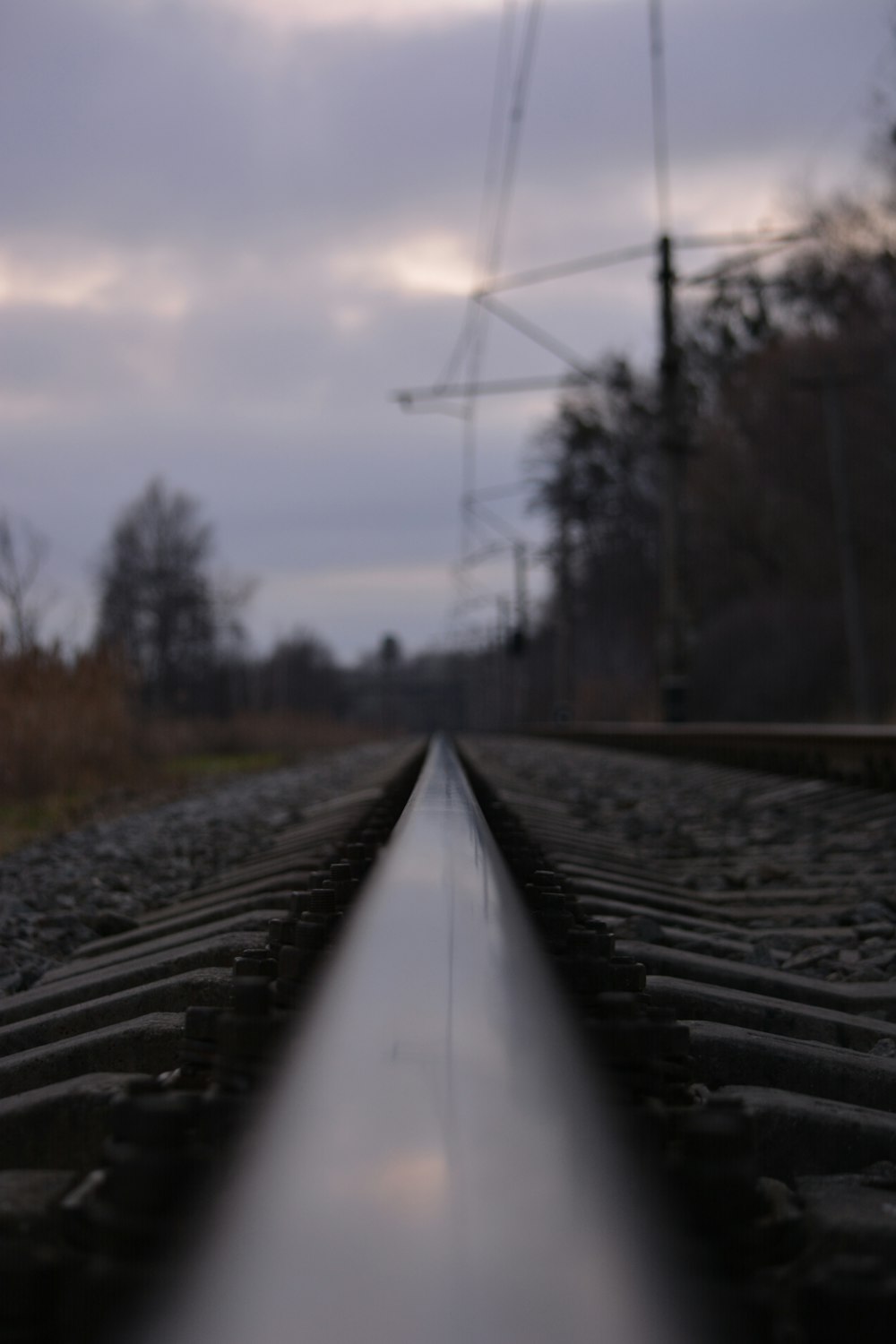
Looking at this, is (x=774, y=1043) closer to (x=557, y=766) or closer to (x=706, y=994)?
(x=706, y=994)

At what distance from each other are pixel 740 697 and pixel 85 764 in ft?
77.7

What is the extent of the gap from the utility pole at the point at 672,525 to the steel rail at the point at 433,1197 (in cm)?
1666

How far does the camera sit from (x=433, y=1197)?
116cm

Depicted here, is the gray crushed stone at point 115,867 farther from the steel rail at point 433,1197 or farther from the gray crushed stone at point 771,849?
the steel rail at point 433,1197

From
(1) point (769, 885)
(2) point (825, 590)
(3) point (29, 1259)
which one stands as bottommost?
(1) point (769, 885)

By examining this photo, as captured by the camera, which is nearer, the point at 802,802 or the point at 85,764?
the point at 802,802

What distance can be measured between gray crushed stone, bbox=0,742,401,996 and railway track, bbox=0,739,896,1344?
68 cm

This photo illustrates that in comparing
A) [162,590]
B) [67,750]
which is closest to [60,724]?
[67,750]

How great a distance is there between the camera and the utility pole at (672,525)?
18344mm

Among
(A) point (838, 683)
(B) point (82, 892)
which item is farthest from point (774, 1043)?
(A) point (838, 683)

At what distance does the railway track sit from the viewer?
0.97 metres

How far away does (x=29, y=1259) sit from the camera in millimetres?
1004

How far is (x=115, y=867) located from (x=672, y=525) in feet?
45.7

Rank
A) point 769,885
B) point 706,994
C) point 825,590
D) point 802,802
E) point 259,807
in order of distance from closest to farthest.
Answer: point 706,994 < point 769,885 < point 802,802 < point 259,807 < point 825,590
